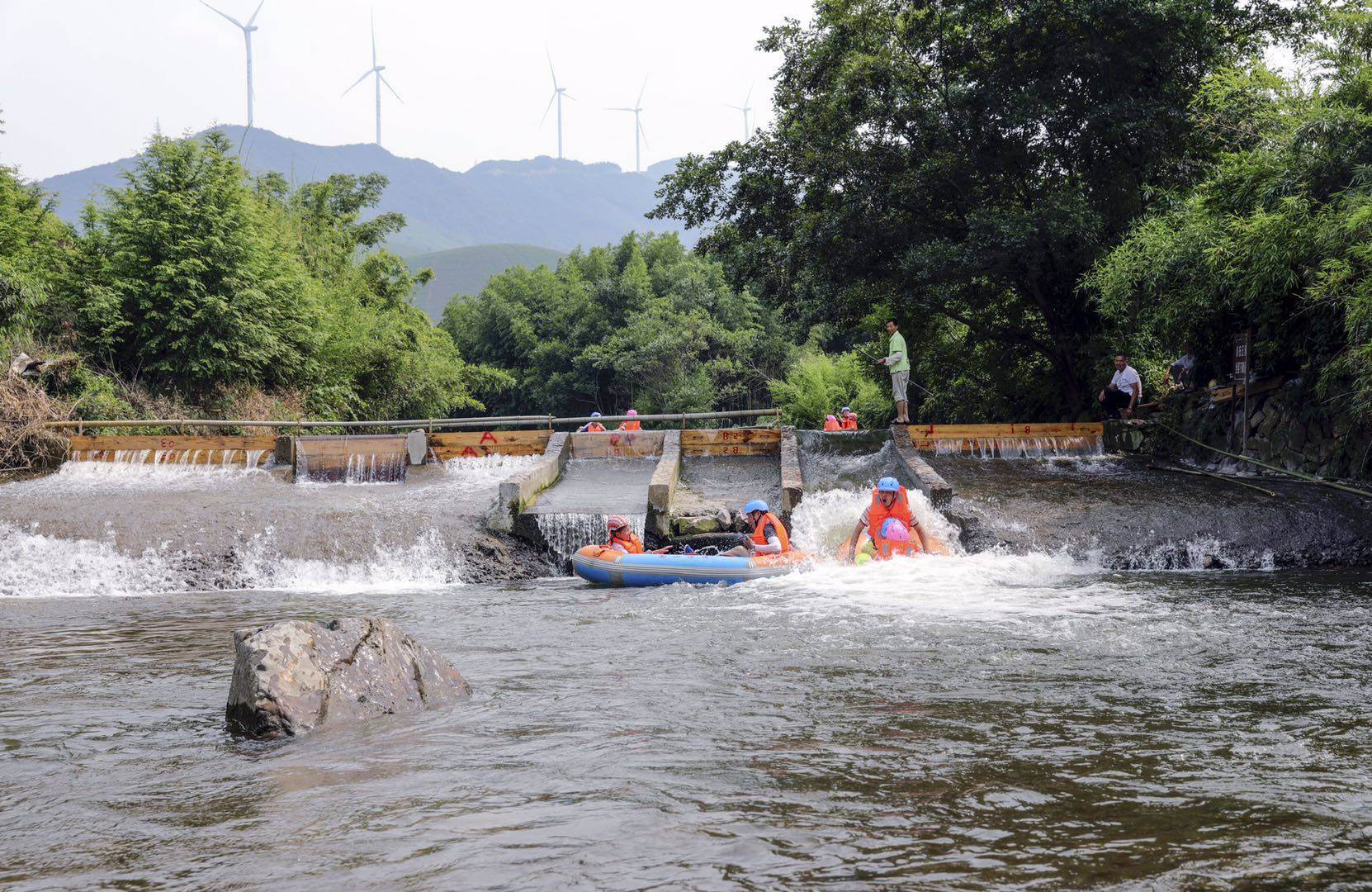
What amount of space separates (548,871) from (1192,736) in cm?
376

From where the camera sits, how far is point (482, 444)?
21.0 m

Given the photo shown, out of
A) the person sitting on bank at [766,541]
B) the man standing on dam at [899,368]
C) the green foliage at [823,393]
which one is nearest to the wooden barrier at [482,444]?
the man standing on dam at [899,368]

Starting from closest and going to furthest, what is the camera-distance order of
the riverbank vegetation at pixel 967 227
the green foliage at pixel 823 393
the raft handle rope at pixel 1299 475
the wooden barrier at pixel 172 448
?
1. the raft handle rope at pixel 1299 475
2. the riverbank vegetation at pixel 967 227
3. the wooden barrier at pixel 172 448
4. the green foliage at pixel 823 393

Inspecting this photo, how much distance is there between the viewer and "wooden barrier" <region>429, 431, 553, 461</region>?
20.8 metres

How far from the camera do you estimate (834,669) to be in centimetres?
782

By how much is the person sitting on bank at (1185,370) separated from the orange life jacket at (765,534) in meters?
10.5

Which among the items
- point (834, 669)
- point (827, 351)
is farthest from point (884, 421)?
point (834, 669)

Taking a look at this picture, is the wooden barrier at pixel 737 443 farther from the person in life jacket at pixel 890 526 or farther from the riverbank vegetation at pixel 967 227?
the person in life jacket at pixel 890 526

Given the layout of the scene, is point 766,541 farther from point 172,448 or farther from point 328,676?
point 172,448

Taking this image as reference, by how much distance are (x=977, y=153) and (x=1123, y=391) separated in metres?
5.79

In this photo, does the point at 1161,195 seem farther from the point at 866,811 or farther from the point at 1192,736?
the point at 866,811

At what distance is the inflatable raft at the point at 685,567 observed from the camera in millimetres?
12867

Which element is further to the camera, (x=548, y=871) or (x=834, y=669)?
(x=834, y=669)

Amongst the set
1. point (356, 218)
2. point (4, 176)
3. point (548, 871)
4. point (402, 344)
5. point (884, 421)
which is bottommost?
point (548, 871)
